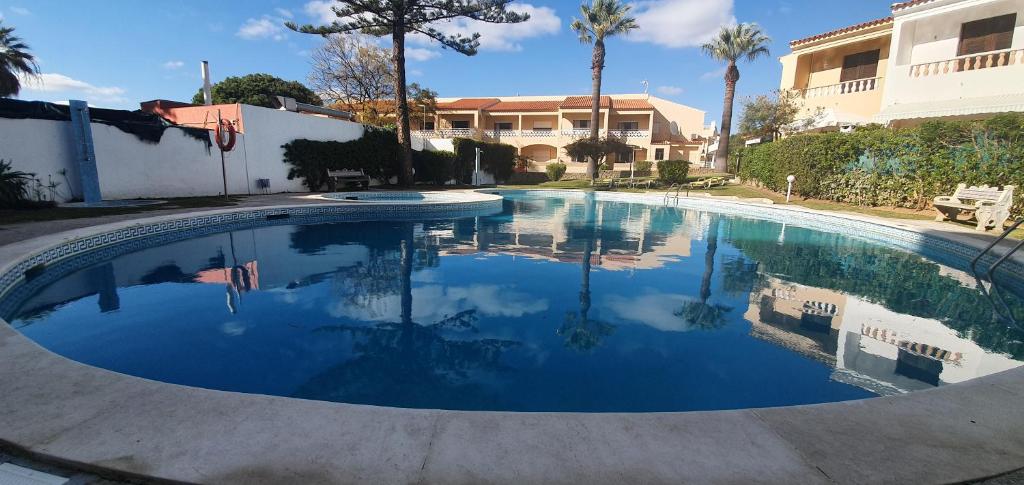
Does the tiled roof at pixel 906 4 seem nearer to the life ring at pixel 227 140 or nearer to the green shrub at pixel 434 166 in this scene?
the green shrub at pixel 434 166

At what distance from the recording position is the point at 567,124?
129 feet

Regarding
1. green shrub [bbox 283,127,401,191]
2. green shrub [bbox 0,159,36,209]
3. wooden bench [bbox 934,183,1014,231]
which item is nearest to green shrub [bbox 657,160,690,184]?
wooden bench [bbox 934,183,1014,231]

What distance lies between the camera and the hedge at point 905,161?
10.2 m

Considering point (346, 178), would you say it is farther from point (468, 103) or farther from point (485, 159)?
point (468, 103)

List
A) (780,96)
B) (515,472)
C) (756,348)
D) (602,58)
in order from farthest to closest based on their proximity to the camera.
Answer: (602,58) → (780,96) → (756,348) → (515,472)

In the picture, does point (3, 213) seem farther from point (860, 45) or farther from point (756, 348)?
point (860, 45)

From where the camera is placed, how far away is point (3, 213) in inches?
358

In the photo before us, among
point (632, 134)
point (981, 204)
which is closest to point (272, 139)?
point (981, 204)

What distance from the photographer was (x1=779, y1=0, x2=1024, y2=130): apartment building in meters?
14.3

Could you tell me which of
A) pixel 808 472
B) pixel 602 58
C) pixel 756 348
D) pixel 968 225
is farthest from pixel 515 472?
pixel 602 58

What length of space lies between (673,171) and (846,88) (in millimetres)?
8478

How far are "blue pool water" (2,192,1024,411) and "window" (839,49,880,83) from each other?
651 inches

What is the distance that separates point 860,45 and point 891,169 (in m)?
11.1

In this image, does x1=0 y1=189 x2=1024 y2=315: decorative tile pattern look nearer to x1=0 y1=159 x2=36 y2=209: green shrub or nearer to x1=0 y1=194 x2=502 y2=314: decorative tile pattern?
x1=0 y1=194 x2=502 y2=314: decorative tile pattern
